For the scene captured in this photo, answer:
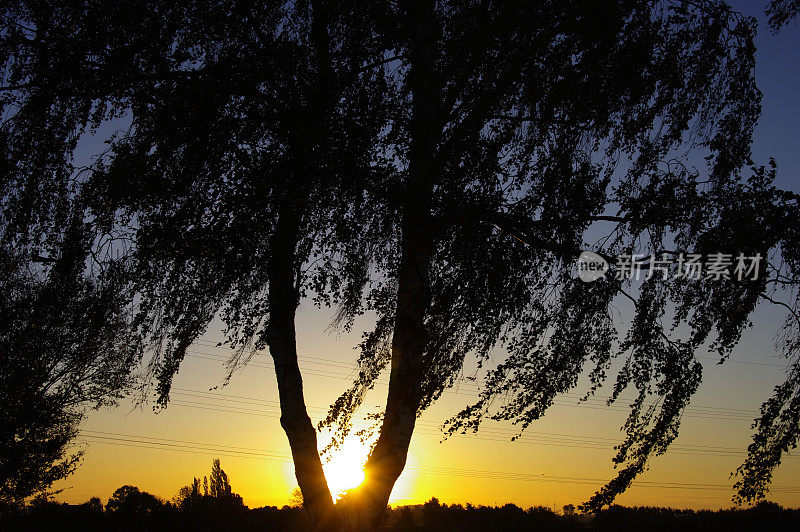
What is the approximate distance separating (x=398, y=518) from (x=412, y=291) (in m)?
13.8

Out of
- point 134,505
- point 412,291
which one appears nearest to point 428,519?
point 134,505

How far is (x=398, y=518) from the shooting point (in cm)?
1916

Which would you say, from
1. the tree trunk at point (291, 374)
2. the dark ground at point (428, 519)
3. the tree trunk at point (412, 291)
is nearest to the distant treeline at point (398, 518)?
the dark ground at point (428, 519)

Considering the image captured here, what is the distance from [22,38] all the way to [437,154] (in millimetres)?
5435

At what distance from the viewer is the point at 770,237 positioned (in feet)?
24.3

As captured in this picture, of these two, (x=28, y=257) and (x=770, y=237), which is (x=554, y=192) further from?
(x=28, y=257)

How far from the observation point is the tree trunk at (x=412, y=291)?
23.6ft

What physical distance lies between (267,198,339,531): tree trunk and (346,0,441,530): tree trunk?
817 mm

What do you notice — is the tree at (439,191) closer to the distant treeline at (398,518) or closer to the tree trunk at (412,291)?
the tree trunk at (412,291)

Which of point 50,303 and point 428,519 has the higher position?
point 50,303

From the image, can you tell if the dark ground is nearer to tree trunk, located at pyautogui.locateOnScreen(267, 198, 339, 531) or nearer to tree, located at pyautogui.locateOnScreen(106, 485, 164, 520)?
tree, located at pyautogui.locateOnScreen(106, 485, 164, 520)

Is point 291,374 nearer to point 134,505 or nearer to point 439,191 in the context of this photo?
point 439,191

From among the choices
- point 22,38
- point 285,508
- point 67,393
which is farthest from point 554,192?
point 67,393

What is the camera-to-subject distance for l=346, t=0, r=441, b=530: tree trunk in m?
7.20
